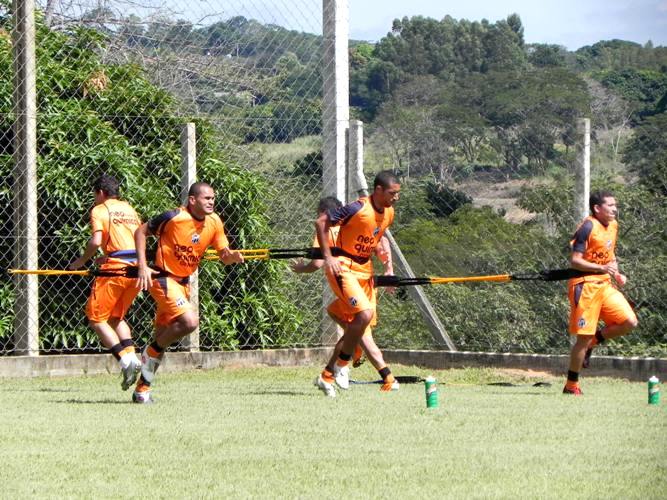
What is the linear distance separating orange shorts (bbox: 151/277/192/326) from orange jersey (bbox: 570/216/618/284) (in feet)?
10.6

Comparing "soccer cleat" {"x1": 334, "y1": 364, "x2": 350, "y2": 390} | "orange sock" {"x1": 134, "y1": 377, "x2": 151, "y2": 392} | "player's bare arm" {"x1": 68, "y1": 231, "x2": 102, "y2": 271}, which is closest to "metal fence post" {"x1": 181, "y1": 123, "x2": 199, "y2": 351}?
"player's bare arm" {"x1": 68, "y1": 231, "x2": 102, "y2": 271}

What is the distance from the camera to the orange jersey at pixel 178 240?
35.1 feet

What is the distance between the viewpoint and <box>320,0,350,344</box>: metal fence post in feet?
48.2

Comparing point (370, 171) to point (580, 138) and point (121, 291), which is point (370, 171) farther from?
point (121, 291)

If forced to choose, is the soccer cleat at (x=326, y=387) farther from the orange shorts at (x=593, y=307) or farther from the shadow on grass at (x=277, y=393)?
the orange shorts at (x=593, y=307)

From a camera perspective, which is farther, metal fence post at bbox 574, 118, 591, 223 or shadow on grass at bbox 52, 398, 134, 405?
metal fence post at bbox 574, 118, 591, 223

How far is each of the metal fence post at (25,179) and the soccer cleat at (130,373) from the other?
2.43 m

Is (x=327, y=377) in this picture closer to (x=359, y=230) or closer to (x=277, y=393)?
(x=277, y=393)

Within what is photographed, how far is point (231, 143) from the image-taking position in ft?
49.3

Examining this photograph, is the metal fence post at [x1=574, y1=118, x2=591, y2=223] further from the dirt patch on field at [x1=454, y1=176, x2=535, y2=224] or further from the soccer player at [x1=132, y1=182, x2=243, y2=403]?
the soccer player at [x1=132, y1=182, x2=243, y2=403]

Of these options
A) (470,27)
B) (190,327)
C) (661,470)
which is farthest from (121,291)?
(470,27)

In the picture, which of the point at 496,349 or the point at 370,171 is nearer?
the point at 496,349

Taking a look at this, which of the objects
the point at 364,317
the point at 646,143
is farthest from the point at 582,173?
the point at 646,143

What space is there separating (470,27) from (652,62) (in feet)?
158
